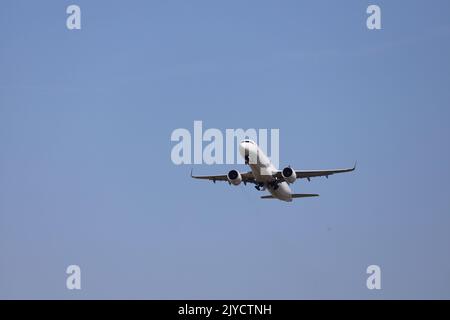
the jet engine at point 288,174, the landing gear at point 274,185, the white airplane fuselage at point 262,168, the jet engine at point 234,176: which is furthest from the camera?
the landing gear at point 274,185

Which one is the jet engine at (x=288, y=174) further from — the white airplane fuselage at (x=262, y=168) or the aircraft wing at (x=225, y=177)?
the aircraft wing at (x=225, y=177)

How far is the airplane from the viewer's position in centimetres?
9688

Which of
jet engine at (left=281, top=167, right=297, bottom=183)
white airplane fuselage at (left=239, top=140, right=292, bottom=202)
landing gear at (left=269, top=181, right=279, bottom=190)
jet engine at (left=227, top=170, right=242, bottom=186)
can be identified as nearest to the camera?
white airplane fuselage at (left=239, top=140, right=292, bottom=202)

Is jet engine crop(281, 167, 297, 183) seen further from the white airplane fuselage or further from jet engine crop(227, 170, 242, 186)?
jet engine crop(227, 170, 242, 186)

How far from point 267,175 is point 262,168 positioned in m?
1.28

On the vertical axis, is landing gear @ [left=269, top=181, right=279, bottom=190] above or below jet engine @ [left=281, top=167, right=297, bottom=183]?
below

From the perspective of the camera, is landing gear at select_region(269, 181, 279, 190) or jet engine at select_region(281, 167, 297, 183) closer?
jet engine at select_region(281, 167, 297, 183)

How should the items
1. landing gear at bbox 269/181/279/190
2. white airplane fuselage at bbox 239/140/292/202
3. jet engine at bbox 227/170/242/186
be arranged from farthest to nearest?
1. landing gear at bbox 269/181/279/190
2. jet engine at bbox 227/170/242/186
3. white airplane fuselage at bbox 239/140/292/202

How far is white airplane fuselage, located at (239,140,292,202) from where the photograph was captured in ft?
317

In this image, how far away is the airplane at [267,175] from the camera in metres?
96.9
